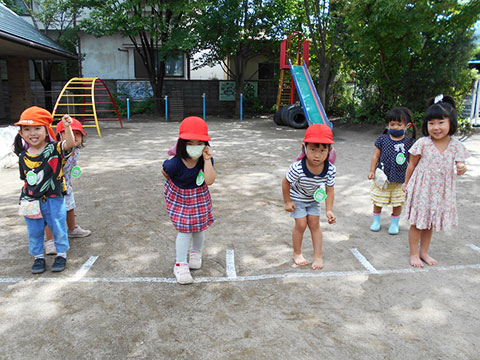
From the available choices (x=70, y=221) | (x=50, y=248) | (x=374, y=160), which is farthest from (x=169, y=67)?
(x=50, y=248)

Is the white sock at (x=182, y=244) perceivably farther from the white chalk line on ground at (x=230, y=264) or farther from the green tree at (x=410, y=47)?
the green tree at (x=410, y=47)

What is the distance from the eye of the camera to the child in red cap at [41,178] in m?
3.28

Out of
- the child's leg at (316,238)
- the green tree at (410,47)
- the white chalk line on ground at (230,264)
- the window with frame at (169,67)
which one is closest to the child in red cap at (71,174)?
the white chalk line on ground at (230,264)

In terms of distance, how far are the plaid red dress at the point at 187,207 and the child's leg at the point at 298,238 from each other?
32.8 inches

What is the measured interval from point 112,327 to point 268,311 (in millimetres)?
1048

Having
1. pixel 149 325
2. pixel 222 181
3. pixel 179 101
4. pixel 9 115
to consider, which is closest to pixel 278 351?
pixel 149 325

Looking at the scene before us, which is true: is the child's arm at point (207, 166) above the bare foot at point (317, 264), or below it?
above

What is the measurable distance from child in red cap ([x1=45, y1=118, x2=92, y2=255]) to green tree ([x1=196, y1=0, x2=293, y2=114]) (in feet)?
46.3

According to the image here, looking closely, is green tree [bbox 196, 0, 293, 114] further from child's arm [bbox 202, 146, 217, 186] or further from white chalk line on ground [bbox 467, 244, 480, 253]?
child's arm [bbox 202, 146, 217, 186]

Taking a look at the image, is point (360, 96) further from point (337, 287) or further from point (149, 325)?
point (149, 325)

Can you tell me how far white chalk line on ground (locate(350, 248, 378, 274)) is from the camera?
3.51 m

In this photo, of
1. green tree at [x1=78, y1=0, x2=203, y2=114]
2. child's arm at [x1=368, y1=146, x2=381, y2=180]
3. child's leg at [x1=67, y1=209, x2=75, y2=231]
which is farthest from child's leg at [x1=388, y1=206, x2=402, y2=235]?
green tree at [x1=78, y1=0, x2=203, y2=114]

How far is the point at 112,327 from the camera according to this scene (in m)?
2.63

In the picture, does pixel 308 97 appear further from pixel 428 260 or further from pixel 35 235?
pixel 35 235
